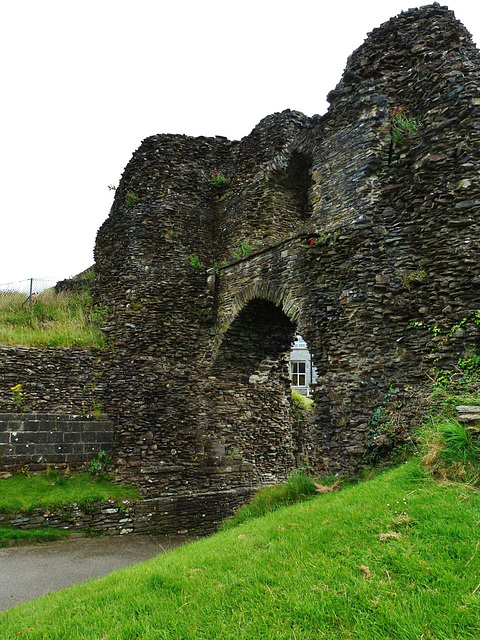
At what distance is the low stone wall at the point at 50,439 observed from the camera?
34.1 feet

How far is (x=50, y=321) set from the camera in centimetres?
1427

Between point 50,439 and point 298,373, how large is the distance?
25.6 metres

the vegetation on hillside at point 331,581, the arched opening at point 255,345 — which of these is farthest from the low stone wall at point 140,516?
the vegetation on hillside at point 331,581

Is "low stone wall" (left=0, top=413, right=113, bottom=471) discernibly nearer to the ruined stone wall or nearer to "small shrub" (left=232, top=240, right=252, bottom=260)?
the ruined stone wall

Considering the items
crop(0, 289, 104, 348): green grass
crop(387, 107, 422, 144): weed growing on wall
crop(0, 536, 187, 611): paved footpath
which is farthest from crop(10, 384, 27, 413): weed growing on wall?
crop(387, 107, 422, 144): weed growing on wall

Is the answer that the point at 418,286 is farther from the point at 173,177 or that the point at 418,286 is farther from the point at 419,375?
the point at 173,177

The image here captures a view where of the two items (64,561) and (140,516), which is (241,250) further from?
(64,561)

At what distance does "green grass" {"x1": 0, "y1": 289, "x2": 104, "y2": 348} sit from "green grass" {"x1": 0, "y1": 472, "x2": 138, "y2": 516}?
3.50m

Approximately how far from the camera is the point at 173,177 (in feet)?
46.5

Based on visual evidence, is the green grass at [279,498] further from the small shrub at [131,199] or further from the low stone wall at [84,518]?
the small shrub at [131,199]

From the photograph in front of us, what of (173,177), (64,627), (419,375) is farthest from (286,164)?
(64,627)

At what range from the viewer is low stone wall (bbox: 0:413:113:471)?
10.4 m

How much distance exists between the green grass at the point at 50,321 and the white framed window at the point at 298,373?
21.3 m

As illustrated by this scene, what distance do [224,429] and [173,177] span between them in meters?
7.74
